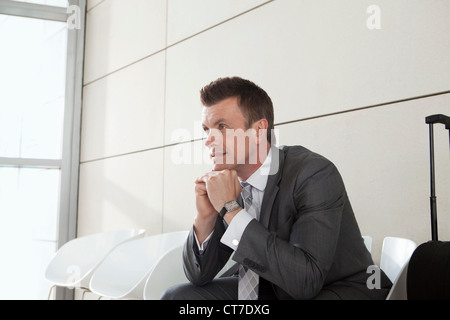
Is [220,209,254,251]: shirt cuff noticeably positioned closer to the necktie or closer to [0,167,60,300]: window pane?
the necktie

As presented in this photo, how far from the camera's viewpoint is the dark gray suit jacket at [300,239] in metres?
1.39

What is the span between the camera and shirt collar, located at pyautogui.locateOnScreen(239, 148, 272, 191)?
1.74m

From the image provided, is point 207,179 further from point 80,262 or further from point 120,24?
point 120,24

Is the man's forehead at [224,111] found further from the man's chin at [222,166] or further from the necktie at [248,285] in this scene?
the necktie at [248,285]

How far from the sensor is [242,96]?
181 cm

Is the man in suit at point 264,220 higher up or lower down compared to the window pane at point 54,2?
lower down

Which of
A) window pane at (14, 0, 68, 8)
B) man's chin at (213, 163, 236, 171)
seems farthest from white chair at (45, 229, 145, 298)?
window pane at (14, 0, 68, 8)

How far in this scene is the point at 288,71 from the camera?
2777mm

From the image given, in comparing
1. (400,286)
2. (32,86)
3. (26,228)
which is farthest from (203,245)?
(32,86)

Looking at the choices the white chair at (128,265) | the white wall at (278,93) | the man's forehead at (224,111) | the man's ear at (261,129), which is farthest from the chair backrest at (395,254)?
the white chair at (128,265)

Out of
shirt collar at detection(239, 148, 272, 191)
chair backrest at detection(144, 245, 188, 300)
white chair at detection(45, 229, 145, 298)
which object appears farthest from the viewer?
white chair at detection(45, 229, 145, 298)

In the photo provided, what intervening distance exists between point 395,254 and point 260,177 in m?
0.65

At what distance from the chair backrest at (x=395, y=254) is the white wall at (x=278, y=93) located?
6.4 inches

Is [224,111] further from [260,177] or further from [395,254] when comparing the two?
[395,254]
